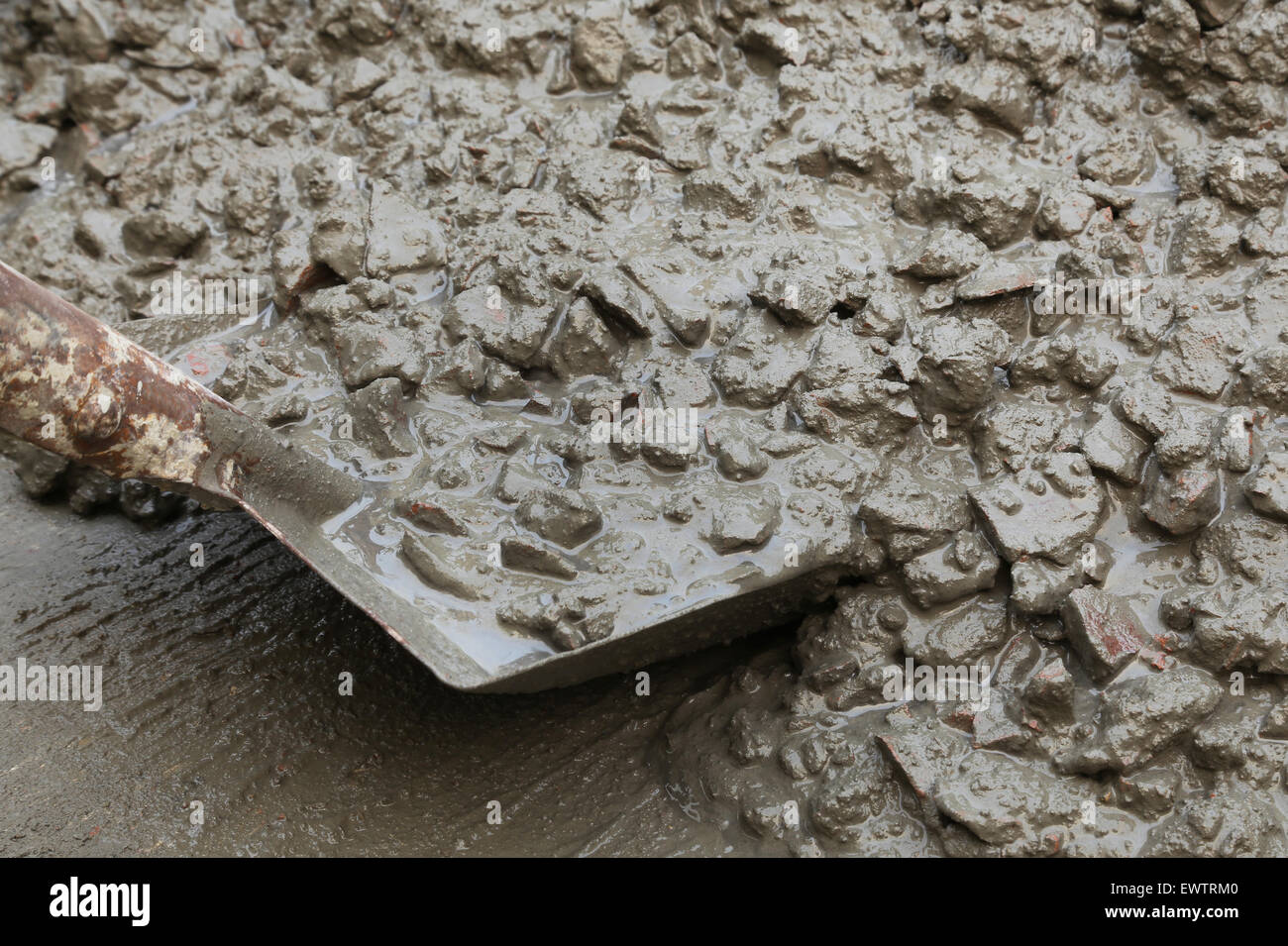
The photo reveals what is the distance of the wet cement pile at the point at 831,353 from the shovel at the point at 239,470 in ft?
0.27

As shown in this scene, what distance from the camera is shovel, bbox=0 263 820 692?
2.28m

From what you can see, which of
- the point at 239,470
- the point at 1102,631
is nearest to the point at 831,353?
the point at 1102,631

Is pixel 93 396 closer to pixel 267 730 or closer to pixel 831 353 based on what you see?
pixel 267 730

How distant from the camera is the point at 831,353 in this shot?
3.11 m

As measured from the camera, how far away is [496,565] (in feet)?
9.57

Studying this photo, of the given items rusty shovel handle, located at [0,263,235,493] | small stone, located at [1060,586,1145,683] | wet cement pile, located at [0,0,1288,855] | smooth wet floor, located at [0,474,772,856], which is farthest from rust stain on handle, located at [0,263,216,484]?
small stone, located at [1060,586,1145,683]

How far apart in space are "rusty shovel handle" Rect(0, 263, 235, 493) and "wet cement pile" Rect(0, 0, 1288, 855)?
470mm

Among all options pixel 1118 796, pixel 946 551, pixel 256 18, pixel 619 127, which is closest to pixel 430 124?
pixel 619 127

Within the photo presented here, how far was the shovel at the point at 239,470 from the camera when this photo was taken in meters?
2.28

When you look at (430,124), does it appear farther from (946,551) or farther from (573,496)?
(946,551)

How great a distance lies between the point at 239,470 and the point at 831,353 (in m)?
1.64

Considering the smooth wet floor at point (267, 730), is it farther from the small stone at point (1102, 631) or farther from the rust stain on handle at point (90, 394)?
the small stone at point (1102, 631)

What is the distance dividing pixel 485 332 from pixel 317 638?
3.68ft

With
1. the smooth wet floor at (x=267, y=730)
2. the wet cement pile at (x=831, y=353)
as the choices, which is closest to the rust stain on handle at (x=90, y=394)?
the wet cement pile at (x=831, y=353)
